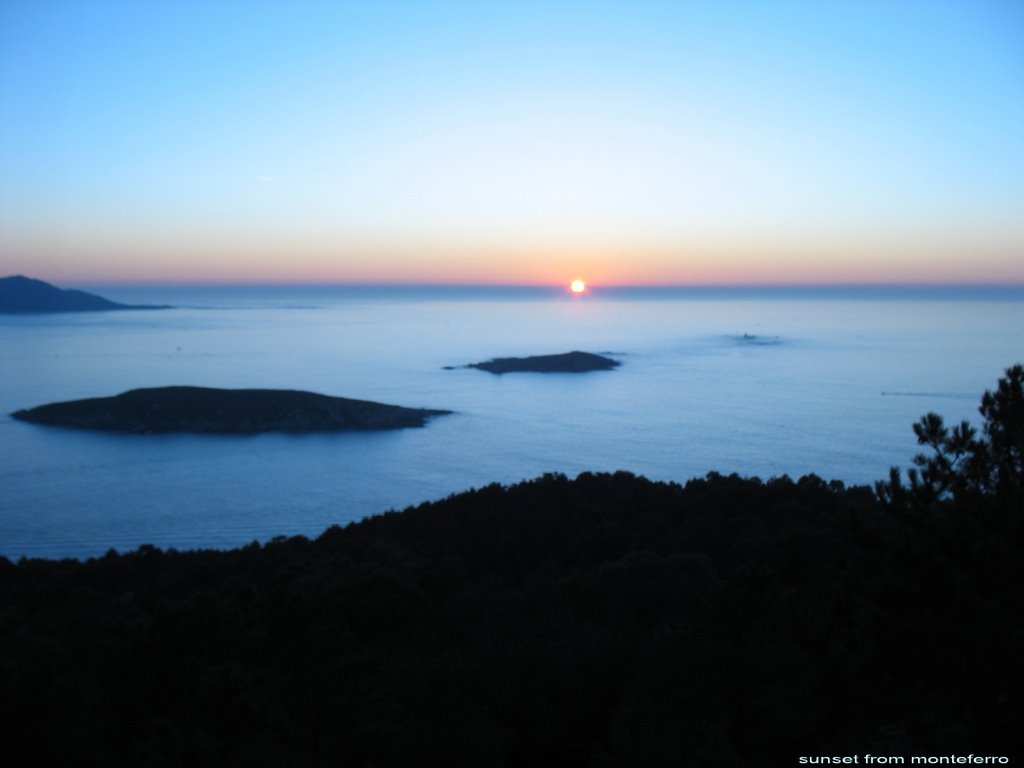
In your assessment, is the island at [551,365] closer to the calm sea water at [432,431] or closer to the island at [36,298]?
the calm sea water at [432,431]

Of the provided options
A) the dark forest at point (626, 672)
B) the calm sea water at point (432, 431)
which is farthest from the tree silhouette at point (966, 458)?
the calm sea water at point (432, 431)

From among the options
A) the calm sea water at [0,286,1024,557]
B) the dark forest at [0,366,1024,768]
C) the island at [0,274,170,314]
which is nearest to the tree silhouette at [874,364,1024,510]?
the dark forest at [0,366,1024,768]

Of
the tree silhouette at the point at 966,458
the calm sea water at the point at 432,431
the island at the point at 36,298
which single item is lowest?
the calm sea water at the point at 432,431

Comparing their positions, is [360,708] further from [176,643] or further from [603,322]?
[603,322]

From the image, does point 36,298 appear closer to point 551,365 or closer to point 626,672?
point 551,365

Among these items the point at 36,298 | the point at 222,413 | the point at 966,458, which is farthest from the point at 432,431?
the point at 36,298

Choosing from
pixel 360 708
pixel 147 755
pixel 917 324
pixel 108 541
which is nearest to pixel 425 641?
pixel 360 708
